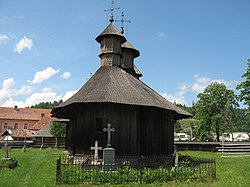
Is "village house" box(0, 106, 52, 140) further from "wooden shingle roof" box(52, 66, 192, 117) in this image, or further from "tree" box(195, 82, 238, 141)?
"wooden shingle roof" box(52, 66, 192, 117)

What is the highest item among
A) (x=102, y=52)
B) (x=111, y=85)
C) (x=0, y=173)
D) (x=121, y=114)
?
(x=102, y=52)

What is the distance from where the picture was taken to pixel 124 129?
656 inches

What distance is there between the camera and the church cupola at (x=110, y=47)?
2091cm

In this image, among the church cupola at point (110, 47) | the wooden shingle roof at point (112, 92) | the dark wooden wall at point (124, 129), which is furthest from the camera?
the church cupola at point (110, 47)

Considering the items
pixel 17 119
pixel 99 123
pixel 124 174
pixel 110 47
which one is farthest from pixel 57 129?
pixel 17 119

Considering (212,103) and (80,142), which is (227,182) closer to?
(80,142)

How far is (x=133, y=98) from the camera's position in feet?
53.9

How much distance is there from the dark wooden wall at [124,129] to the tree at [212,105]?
3282 centimetres

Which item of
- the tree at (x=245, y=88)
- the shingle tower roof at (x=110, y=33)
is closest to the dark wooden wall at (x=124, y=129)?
the shingle tower roof at (x=110, y=33)

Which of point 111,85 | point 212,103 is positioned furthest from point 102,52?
point 212,103

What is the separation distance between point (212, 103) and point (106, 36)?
109 ft

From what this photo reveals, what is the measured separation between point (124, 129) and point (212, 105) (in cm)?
3617

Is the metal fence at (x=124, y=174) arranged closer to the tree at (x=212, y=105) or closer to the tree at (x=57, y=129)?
the tree at (x=57, y=129)

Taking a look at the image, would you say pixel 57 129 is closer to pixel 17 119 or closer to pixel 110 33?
pixel 110 33
